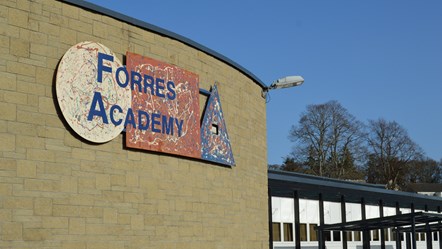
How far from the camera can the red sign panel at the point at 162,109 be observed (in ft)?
46.4

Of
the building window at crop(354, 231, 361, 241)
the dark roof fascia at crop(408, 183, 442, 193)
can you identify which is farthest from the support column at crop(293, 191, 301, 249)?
the dark roof fascia at crop(408, 183, 442, 193)

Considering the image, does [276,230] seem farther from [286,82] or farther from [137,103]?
[137,103]

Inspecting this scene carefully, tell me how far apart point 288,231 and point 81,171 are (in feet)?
50.0

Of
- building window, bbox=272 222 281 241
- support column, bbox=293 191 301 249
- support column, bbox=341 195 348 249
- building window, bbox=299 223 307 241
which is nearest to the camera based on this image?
building window, bbox=272 222 281 241

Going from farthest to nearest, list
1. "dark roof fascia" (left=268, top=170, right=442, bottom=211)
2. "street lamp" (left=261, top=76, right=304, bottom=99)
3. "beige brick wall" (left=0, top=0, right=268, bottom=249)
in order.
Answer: "dark roof fascia" (left=268, top=170, right=442, bottom=211)
"street lamp" (left=261, top=76, right=304, bottom=99)
"beige brick wall" (left=0, top=0, right=268, bottom=249)

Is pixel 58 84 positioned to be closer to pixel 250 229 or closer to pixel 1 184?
pixel 1 184

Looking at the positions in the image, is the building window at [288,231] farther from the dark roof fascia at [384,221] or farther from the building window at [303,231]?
the dark roof fascia at [384,221]

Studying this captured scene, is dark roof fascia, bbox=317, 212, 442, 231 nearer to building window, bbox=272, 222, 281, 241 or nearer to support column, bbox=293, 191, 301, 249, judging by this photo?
support column, bbox=293, 191, 301, 249

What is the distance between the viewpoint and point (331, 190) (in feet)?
92.4

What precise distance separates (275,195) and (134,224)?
12908 millimetres

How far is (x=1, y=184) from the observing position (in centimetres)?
1137

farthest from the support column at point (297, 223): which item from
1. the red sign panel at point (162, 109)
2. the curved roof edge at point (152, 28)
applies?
the red sign panel at point (162, 109)

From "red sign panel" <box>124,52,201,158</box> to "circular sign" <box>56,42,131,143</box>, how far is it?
1.01 feet

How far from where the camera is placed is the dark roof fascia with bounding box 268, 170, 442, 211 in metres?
25.1
